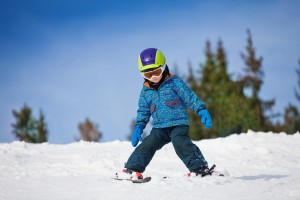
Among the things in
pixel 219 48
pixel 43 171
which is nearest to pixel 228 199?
pixel 43 171

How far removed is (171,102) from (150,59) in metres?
0.56

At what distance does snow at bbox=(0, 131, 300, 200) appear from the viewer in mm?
3324

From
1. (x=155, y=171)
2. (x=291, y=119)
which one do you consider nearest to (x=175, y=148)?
(x=155, y=171)

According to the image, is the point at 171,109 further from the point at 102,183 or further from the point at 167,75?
the point at 102,183

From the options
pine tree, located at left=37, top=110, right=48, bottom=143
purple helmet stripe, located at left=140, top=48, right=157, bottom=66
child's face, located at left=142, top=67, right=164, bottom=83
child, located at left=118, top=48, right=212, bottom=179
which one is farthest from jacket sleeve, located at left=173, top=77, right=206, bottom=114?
pine tree, located at left=37, top=110, right=48, bottom=143

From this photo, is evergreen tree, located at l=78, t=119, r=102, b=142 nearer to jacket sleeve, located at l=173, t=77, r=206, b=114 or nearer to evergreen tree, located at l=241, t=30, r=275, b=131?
evergreen tree, located at l=241, t=30, r=275, b=131

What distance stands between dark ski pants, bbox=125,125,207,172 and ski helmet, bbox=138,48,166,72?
2.45 ft

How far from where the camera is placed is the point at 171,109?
454 cm

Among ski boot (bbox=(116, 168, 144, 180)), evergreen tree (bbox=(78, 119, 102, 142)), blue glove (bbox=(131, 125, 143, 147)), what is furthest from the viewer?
evergreen tree (bbox=(78, 119, 102, 142))

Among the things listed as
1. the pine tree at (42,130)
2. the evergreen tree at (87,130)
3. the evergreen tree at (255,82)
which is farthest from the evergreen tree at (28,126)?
the evergreen tree at (255,82)

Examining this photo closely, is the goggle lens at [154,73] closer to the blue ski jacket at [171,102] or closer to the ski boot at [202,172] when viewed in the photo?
the blue ski jacket at [171,102]

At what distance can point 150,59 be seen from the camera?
4543 mm

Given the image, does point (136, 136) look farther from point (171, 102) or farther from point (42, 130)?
point (42, 130)

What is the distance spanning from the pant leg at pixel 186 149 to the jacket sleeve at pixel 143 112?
18.2 inches
